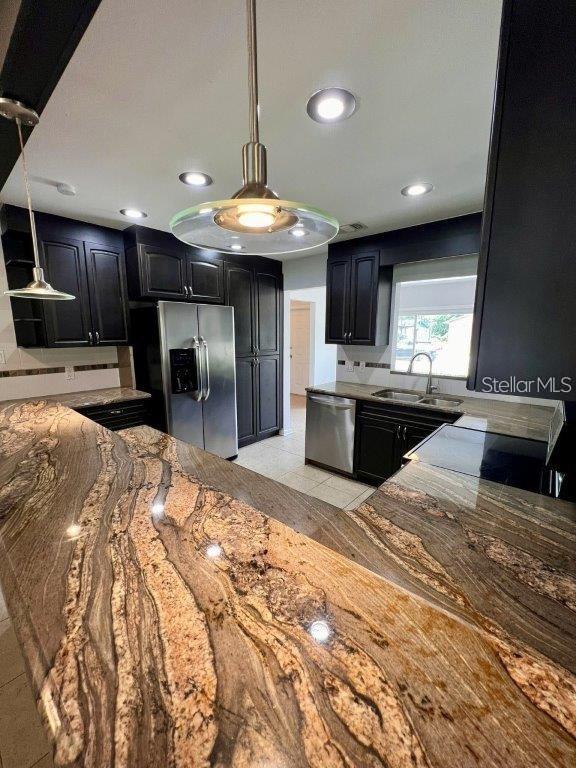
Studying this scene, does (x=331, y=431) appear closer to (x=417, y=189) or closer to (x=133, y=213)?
(x=417, y=189)

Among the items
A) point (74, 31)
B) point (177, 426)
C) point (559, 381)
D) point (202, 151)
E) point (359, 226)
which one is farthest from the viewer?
point (177, 426)

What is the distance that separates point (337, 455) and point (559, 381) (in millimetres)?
2762

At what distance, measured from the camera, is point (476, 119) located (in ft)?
4.60

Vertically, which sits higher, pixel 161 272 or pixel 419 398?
pixel 161 272

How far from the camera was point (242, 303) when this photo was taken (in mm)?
3811

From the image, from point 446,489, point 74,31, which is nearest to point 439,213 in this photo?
point 446,489

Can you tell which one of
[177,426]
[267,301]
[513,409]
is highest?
[267,301]

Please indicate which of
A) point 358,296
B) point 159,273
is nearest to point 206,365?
point 159,273

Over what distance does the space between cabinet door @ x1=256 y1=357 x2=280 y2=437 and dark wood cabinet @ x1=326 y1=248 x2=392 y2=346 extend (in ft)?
3.40

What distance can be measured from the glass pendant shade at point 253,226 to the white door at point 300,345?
554cm

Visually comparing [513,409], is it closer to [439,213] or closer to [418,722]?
[439,213]

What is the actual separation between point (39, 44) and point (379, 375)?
3.34m

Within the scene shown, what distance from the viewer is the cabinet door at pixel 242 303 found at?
12.0 ft

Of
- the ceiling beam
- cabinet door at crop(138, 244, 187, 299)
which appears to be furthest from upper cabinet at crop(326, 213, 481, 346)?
the ceiling beam
